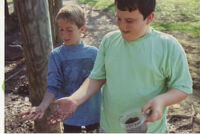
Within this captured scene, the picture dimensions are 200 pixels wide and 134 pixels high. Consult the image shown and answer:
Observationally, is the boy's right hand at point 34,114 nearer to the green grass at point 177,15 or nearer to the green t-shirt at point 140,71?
the green t-shirt at point 140,71

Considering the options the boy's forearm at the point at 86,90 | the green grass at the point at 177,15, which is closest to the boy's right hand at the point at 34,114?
the boy's forearm at the point at 86,90

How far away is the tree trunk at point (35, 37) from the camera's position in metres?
2.55

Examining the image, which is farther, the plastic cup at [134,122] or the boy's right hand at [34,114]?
the boy's right hand at [34,114]

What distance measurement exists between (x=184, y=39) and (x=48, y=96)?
5.60 metres

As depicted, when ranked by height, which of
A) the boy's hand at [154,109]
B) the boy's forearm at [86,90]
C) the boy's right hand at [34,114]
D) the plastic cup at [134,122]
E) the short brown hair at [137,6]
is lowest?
the boy's right hand at [34,114]

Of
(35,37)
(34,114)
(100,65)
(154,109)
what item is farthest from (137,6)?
(35,37)

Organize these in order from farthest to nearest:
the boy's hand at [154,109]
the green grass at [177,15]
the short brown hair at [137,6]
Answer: the green grass at [177,15]
the short brown hair at [137,6]
the boy's hand at [154,109]

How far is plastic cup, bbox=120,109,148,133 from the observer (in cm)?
156

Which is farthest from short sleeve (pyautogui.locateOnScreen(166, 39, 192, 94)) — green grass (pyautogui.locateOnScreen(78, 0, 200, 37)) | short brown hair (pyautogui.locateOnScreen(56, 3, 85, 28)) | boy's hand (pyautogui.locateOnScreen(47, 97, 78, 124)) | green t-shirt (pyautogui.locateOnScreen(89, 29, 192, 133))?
green grass (pyautogui.locateOnScreen(78, 0, 200, 37))

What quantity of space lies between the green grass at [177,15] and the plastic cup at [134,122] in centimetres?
621

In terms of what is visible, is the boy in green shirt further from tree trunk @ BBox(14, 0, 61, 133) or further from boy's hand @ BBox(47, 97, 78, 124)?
tree trunk @ BBox(14, 0, 61, 133)

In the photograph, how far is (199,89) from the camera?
457 centimetres

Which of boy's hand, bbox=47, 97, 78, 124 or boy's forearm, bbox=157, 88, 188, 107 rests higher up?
boy's forearm, bbox=157, 88, 188, 107

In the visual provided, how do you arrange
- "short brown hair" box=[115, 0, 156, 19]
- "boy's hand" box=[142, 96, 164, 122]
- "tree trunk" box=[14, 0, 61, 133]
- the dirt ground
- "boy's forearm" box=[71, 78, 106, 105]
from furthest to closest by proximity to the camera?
the dirt ground → "tree trunk" box=[14, 0, 61, 133] → "boy's forearm" box=[71, 78, 106, 105] → "short brown hair" box=[115, 0, 156, 19] → "boy's hand" box=[142, 96, 164, 122]
